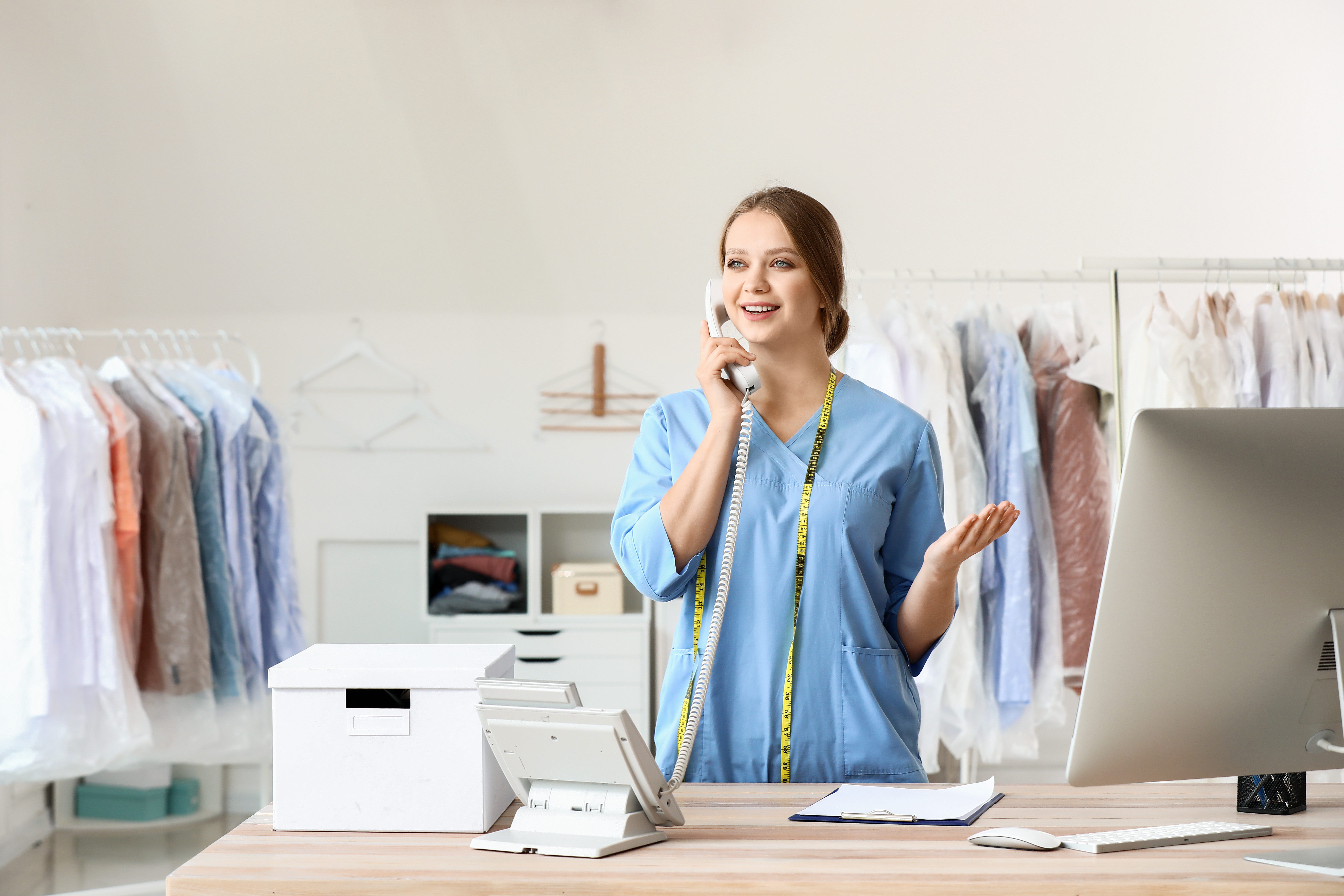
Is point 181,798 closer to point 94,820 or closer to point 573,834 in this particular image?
point 94,820

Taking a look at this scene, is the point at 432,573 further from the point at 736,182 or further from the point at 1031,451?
the point at 1031,451

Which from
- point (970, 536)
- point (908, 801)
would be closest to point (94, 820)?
point (908, 801)

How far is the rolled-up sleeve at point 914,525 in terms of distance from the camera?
1553 millimetres

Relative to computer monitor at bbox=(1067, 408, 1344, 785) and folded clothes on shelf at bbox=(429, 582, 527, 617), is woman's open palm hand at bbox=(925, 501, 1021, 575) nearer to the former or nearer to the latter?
computer monitor at bbox=(1067, 408, 1344, 785)

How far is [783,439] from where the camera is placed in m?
1.53

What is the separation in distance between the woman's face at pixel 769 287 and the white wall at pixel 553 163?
2.44 meters

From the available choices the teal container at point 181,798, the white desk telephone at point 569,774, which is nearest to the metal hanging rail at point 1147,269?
the white desk telephone at point 569,774

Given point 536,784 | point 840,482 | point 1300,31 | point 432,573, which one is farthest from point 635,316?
point 536,784

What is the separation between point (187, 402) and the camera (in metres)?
3.12

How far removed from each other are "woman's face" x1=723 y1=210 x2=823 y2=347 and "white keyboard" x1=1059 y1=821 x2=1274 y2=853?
73 centimetres

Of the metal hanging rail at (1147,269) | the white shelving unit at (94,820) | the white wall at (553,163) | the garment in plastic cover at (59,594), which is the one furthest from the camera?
the white shelving unit at (94,820)

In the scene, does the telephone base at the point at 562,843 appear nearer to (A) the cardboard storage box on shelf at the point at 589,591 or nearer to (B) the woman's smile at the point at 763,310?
(B) the woman's smile at the point at 763,310

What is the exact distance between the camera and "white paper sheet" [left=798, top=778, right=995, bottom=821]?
1.17 metres

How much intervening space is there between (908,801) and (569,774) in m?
0.39
